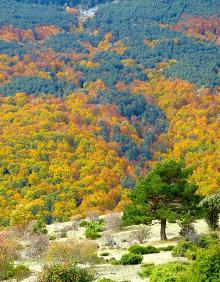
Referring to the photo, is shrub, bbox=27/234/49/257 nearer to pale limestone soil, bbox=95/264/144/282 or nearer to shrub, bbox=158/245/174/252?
shrub, bbox=158/245/174/252

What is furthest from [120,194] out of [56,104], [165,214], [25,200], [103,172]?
[165,214]

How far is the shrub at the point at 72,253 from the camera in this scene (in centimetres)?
3547

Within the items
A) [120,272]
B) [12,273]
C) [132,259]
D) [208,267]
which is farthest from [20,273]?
[208,267]

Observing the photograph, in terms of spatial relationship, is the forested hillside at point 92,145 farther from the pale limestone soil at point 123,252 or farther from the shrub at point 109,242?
the shrub at point 109,242

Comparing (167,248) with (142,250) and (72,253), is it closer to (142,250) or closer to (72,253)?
(142,250)

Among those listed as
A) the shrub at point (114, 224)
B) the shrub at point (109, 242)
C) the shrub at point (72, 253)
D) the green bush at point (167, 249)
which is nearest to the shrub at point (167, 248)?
the green bush at point (167, 249)

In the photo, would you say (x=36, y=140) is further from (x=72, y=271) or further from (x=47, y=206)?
Answer: (x=72, y=271)

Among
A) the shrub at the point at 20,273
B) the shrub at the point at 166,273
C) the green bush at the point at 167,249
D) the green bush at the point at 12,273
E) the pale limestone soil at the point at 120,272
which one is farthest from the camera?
the green bush at the point at 167,249

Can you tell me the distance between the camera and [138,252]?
136ft

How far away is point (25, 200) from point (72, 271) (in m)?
98.0

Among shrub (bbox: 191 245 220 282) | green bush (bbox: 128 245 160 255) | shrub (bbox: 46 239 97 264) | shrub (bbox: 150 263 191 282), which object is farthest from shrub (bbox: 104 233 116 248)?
shrub (bbox: 191 245 220 282)

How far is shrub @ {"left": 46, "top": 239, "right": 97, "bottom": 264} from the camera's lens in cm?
3547

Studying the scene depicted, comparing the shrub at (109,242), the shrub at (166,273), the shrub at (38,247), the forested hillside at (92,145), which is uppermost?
the shrub at (166,273)

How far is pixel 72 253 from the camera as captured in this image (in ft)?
118
